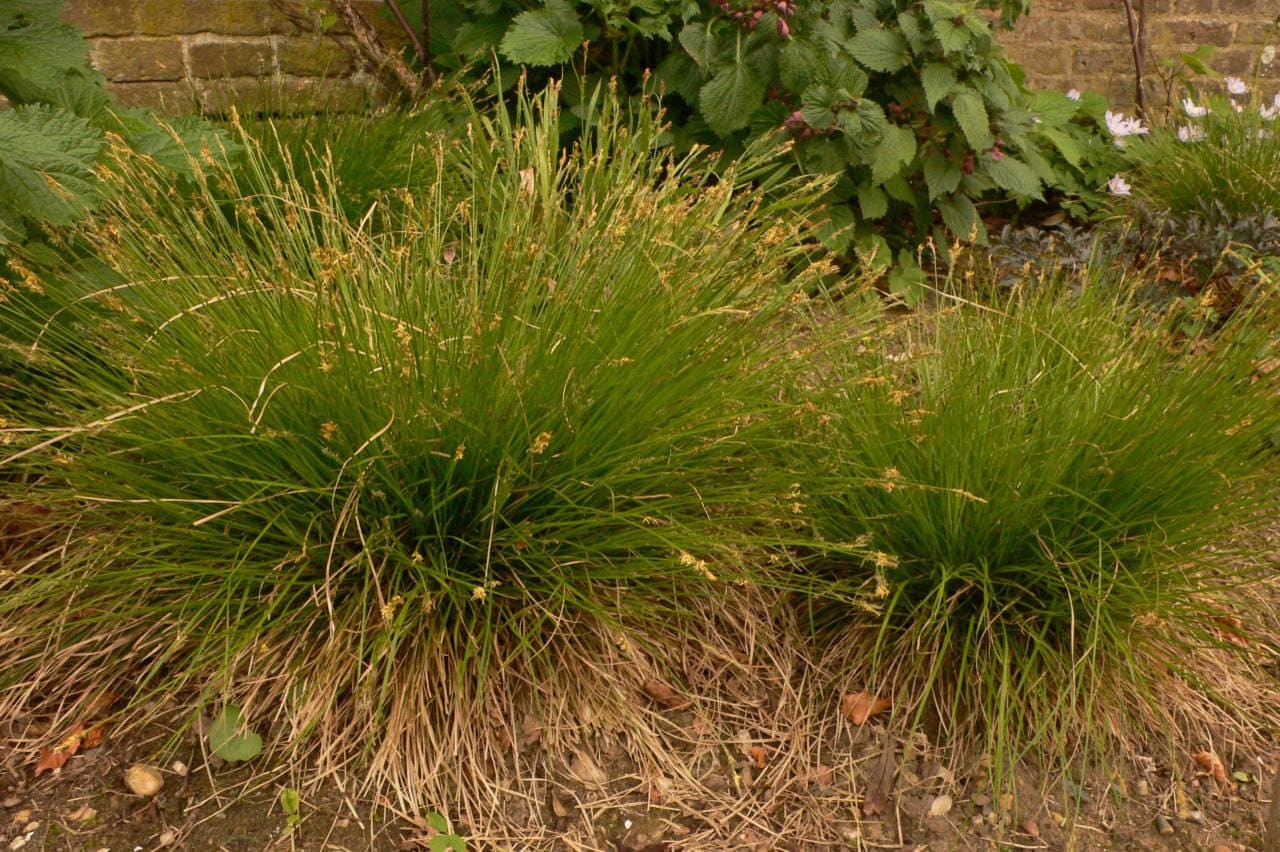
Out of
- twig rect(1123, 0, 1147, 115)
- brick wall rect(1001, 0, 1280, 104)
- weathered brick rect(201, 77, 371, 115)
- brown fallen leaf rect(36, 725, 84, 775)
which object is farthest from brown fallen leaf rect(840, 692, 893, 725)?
twig rect(1123, 0, 1147, 115)

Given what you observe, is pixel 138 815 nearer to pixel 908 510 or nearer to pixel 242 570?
pixel 242 570

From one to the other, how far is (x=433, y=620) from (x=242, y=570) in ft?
1.11

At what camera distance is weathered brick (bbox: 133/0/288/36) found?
11.8 ft

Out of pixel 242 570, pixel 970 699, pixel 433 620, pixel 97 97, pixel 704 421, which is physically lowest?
pixel 970 699

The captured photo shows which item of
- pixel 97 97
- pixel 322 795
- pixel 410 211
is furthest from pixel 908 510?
pixel 97 97

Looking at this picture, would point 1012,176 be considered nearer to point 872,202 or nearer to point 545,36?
point 872,202

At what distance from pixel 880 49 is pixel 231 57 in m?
2.25

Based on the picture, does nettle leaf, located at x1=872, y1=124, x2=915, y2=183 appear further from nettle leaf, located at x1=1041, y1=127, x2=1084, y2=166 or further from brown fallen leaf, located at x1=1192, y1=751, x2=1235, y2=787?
brown fallen leaf, located at x1=1192, y1=751, x2=1235, y2=787

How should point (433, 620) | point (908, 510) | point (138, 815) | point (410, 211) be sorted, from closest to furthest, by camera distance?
point (138, 815) → point (433, 620) → point (908, 510) → point (410, 211)

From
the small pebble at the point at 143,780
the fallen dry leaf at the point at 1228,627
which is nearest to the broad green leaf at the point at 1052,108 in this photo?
the fallen dry leaf at the point at 1228,627

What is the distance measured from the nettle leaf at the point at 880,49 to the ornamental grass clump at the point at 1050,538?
1486 millimetres

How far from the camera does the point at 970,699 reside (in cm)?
206

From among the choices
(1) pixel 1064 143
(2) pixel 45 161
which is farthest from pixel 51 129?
(1) pixel 1064 143

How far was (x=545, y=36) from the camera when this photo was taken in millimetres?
3328
